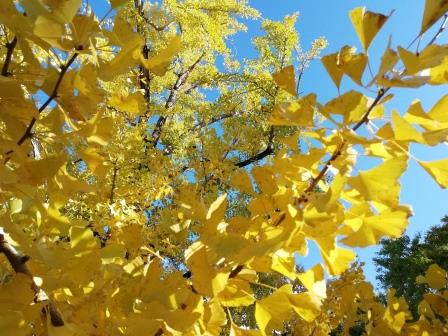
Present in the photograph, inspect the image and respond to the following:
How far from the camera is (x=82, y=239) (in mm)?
646

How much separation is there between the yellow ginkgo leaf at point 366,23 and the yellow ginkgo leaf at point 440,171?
0.53ft

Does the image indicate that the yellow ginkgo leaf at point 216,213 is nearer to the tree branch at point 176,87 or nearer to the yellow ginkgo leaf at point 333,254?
the yellow ginkgo leaf at point 333,254

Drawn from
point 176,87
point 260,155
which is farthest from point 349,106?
point 176,87

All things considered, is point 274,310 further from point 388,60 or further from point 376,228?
point 388,60

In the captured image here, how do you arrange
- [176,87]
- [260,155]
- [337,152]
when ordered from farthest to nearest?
[176,87] < [260,155] < [337,152]

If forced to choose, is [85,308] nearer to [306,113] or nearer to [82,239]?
[82,239]

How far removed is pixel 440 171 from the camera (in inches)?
20.0

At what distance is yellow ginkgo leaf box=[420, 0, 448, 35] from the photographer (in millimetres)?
446

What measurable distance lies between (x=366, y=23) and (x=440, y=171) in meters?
0.20

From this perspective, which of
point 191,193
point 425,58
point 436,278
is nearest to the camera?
point 425,58

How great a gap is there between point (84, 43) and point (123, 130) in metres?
2.78

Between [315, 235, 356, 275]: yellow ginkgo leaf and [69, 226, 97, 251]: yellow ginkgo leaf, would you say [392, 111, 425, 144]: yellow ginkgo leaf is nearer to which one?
[315, 235, 356, 275]: yellow ginkgo leaf

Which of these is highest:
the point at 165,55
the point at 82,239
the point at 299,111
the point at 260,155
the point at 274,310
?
the point at 260,155

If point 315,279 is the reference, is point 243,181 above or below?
above
